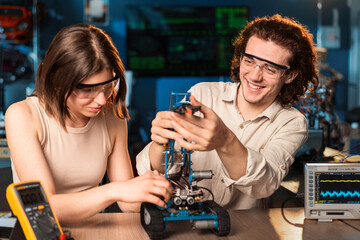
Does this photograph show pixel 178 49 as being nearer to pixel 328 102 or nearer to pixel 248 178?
pixel 328 102

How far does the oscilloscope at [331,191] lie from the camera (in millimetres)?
1539

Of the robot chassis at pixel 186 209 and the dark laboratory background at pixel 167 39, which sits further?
the dark laboratory background at pixel 167 39

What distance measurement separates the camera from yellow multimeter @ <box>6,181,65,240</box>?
120 centimetres

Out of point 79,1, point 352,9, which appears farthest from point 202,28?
point 352,9

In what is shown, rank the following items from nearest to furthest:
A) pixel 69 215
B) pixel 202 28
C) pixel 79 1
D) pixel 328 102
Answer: pixel 69 215 → pixel 328 102 → pixel 79 1 → pixel 202 28

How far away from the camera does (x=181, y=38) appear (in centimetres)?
584

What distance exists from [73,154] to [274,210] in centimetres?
78

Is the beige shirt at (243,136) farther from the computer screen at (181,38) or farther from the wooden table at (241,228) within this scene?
the computer screen at (181,38)

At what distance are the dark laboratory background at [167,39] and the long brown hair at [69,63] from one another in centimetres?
360

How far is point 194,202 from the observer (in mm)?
1392

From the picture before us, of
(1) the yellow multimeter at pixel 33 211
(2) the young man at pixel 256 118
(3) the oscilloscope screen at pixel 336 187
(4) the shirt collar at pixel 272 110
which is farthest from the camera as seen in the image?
(4) the shirt collar at pixel 272 110

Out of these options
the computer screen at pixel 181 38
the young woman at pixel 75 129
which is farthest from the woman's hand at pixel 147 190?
the computer screen at pixel 181 38

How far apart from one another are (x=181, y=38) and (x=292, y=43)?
4.20 m

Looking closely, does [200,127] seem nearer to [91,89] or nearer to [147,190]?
[147,190]
